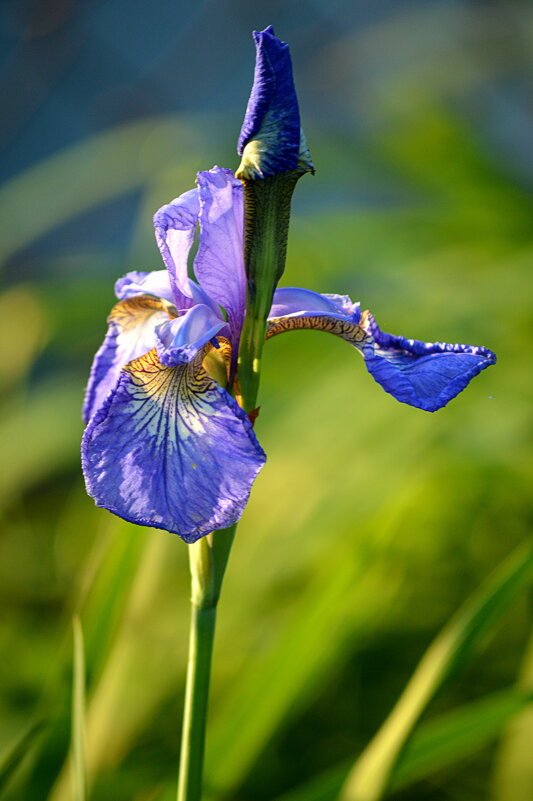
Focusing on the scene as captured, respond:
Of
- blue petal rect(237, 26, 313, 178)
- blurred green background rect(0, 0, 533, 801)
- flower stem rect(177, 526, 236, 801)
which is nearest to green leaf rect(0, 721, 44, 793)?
blurred green background rect(0, 0, 533, 801)

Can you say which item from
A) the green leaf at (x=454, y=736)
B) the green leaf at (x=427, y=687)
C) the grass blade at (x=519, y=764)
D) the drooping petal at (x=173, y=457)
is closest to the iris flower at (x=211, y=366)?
the drooping petal at (x=173, y=457)

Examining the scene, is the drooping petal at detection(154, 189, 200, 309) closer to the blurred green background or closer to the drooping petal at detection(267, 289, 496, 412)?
the drooping petal at detection(267, 289, 496, 412)

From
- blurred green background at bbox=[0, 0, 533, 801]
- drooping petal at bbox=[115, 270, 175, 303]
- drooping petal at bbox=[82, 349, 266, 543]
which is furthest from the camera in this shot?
blurred green background at bbox=[0, 0, 533, 801]

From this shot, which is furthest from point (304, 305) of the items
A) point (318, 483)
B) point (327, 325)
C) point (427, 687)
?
point (318, 483)

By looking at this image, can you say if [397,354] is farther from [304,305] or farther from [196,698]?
[196,698]

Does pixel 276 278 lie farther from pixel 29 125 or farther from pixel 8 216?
pixel 29 125

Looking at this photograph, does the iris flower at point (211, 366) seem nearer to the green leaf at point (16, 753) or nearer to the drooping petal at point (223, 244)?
the drooping petal at point (223, 244)
